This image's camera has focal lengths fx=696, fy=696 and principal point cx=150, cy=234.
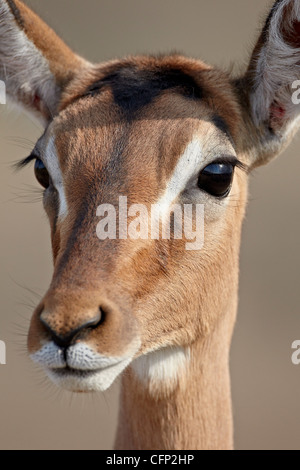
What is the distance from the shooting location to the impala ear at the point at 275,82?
4.80 meters

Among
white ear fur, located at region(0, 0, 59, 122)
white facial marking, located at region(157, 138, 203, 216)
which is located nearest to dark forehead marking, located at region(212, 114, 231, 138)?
white facial marking, located at region(157, 138, 203, 216)

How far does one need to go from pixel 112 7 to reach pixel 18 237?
12.7m

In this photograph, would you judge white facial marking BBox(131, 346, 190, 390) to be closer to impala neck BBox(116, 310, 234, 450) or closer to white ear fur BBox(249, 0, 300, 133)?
impala neck BBox(116, 310, 234, 450)

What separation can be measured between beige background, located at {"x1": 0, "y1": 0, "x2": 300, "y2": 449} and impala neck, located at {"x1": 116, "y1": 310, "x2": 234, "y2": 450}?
31.1 inches

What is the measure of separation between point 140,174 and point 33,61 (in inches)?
69.8

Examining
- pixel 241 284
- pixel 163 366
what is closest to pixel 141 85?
pixel 163 366

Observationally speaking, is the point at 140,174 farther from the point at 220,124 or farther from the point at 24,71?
the point at 24,71

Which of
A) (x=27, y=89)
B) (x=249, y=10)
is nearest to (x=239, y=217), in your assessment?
(x=27, y=89)

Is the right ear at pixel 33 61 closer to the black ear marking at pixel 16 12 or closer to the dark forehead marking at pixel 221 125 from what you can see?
the black ear marking at pixel 16 12

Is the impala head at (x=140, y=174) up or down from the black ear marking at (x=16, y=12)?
down

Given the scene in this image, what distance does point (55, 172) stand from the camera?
4629 millimetres

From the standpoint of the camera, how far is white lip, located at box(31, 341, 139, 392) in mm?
3692

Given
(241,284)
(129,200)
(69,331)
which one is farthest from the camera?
(241,284)

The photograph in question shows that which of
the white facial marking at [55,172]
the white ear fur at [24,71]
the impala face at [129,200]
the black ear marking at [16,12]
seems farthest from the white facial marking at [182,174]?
the black ear marking at [16,12]
